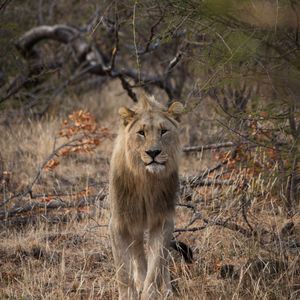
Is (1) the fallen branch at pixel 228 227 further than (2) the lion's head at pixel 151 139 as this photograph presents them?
Yes

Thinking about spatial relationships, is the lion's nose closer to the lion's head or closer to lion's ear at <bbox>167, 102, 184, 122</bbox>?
the lion's head

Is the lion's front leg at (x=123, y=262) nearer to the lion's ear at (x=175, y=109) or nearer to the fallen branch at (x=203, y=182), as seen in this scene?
the lion's ear at (x=175, y=109)

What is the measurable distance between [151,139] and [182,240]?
1659mm

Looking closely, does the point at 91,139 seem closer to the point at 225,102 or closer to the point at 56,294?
the point at 225,102

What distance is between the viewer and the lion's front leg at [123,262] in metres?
5.16

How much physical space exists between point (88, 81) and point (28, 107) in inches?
108

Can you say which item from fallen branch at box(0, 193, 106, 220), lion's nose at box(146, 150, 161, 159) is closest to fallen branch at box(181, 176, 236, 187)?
fallen branch at box(0, 193, 106, 220)

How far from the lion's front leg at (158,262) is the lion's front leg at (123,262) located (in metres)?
0.11

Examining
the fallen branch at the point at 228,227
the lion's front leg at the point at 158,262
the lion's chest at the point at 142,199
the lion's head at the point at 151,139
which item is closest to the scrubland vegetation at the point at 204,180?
the fallen branch at the point at 228,227

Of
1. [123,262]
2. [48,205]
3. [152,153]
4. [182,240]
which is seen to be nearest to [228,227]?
[182,240]

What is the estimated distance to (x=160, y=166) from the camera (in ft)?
16.7

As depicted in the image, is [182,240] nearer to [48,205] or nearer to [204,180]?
[204,180]

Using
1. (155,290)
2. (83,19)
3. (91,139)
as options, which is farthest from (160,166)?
(83,19)

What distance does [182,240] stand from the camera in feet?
21.2
